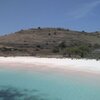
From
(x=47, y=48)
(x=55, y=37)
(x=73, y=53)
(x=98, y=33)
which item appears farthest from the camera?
(x=98, y=33)

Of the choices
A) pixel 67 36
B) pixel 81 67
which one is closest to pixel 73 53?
pixel 81 67

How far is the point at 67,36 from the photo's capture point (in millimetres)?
111875

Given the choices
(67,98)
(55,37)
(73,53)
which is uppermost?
(55,37)

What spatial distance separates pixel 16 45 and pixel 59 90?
241 ft

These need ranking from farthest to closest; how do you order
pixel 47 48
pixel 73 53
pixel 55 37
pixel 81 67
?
pixel 55 37
pixel 47 48
pixel 73 53
pixel 81 67

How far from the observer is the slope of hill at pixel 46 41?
273 ft

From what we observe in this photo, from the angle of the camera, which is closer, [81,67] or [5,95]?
[5,95]

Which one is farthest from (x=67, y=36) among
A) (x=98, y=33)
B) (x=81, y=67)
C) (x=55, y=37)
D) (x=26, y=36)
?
(x=81, y=67)

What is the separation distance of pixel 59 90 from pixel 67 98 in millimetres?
3477

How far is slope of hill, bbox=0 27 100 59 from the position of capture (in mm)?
83312

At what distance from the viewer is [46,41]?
103750 mm

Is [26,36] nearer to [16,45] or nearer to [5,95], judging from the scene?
[16,45]

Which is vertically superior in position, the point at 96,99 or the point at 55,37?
the point at 55,37

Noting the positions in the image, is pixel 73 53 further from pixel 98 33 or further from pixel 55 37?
pixel 98 33
